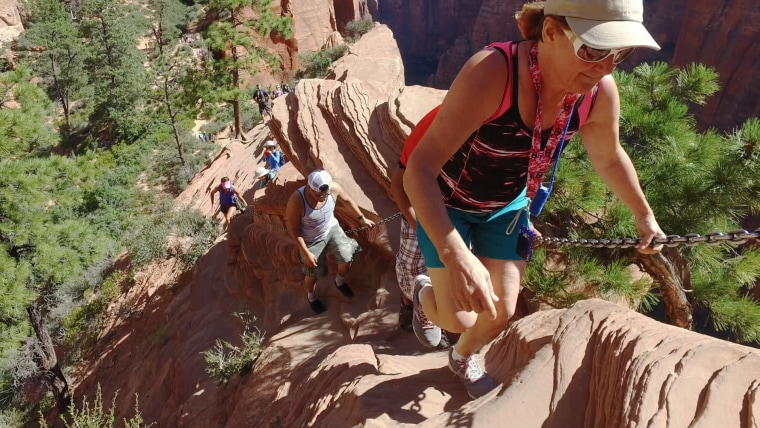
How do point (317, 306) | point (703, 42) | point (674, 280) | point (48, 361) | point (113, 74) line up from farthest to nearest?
1. point (703, 42)
2. point (113, 74)
3. point (48, 361)
4. point (317, 306)
5. point (674, 280)

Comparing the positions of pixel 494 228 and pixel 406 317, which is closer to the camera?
pixel 494 228

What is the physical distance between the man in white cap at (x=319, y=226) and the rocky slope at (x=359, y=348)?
0.32m

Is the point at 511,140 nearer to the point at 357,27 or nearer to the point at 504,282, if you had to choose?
the point at 504,282

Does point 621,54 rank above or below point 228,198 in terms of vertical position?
above

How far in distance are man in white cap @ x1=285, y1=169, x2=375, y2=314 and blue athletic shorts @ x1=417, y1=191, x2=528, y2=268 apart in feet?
6.69

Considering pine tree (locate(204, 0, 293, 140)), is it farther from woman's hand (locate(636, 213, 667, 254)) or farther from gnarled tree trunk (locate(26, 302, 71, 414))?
woman's hand (locate(636, 213, 667, 254))

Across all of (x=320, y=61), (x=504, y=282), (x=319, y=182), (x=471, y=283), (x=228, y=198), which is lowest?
(x=228, y=198)

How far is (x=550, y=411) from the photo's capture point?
2057 millimetres

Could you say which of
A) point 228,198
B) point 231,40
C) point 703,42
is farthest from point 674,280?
point 703,42

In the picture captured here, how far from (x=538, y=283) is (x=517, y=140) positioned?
163 cm

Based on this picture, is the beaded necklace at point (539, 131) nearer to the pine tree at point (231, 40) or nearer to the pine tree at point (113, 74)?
the pine tree at point (231, 40)

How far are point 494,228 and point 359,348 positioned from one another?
69.5 inches

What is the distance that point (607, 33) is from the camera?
1369 millimetres

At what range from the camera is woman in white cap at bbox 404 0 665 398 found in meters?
1.44
